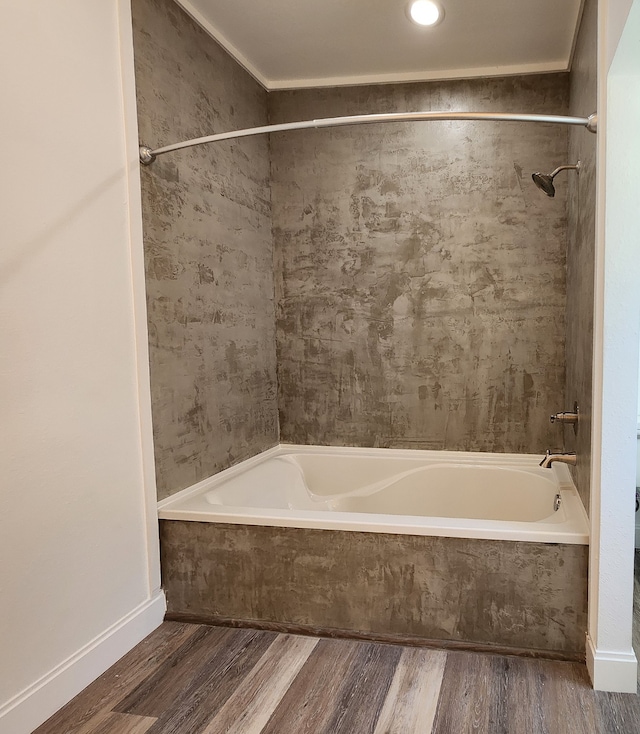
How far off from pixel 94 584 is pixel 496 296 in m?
2.34

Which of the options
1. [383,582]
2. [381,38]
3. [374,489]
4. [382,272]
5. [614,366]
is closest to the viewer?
[614,366]

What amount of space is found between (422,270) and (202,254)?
48.5 inches

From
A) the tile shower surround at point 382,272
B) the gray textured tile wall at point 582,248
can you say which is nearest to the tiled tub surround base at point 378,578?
the gray textured tile wall at point 582,248

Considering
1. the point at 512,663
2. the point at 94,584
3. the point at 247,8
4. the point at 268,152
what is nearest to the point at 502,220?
the point at 268,152

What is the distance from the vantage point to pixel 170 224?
2.42 m

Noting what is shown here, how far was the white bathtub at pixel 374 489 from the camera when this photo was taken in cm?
230

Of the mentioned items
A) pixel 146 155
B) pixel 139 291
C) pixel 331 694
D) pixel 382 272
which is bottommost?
pixel 331 694

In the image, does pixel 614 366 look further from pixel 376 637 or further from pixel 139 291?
pixel 139 291

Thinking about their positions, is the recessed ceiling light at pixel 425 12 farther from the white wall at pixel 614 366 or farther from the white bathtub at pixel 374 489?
the white bathtub at pixel 374 489

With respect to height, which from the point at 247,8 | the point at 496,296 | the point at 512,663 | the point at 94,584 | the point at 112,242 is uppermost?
the point at 247,8

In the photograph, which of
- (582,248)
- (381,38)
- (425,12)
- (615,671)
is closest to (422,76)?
(381,38)

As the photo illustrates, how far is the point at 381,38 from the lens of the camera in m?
2.82

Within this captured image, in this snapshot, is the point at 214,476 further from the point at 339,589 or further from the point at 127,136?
the point at 127,136

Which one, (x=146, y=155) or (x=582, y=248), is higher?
(x=146, y=155)
